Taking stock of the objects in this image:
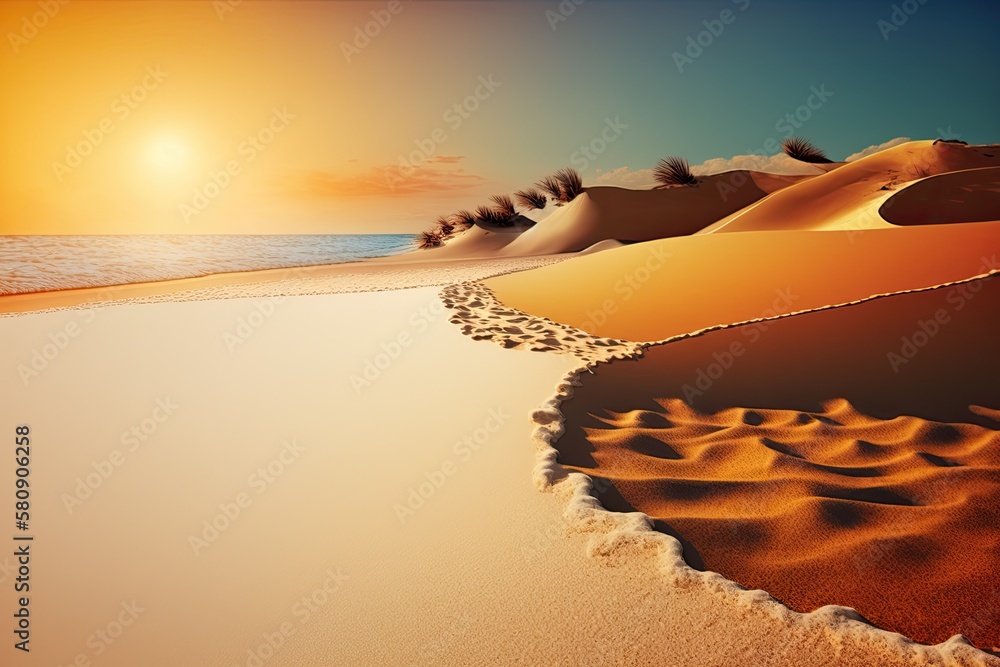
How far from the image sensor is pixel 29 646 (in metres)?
1.57

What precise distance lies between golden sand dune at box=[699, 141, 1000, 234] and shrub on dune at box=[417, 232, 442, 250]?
965cm

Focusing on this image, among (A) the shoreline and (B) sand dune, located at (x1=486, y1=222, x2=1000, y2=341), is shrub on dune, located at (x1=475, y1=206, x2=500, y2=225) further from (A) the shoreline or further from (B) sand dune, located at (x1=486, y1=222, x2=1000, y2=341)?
(B) sand dune, located at (x1=486, y1=222, x2=1000, y2=341)

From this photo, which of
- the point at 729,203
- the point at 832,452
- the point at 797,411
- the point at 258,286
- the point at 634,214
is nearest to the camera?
the point at 832,452

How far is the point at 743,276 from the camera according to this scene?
501cm

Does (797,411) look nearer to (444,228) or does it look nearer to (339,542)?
(339,542)

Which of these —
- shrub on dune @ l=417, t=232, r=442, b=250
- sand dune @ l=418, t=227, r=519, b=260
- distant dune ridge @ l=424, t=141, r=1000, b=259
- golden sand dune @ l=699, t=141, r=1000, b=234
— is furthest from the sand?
shrub on dune @ l=417, t=232, r=442, b=250

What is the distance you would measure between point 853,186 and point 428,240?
12574 mm

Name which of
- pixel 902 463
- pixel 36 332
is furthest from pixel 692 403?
pixel 36 332

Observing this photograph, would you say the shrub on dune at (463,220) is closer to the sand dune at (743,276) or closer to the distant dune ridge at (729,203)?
the distant dune ridge at (729,203)

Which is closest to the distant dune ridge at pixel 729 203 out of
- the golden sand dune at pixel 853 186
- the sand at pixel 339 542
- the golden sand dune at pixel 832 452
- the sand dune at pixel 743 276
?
the golden sand dune at pixel 853 186

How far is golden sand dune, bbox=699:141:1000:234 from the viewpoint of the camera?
1105cm

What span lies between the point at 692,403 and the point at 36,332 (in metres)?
5.10

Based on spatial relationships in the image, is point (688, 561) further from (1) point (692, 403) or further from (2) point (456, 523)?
(1) point (692, 403)

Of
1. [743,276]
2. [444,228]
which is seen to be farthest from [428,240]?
[743,276]
